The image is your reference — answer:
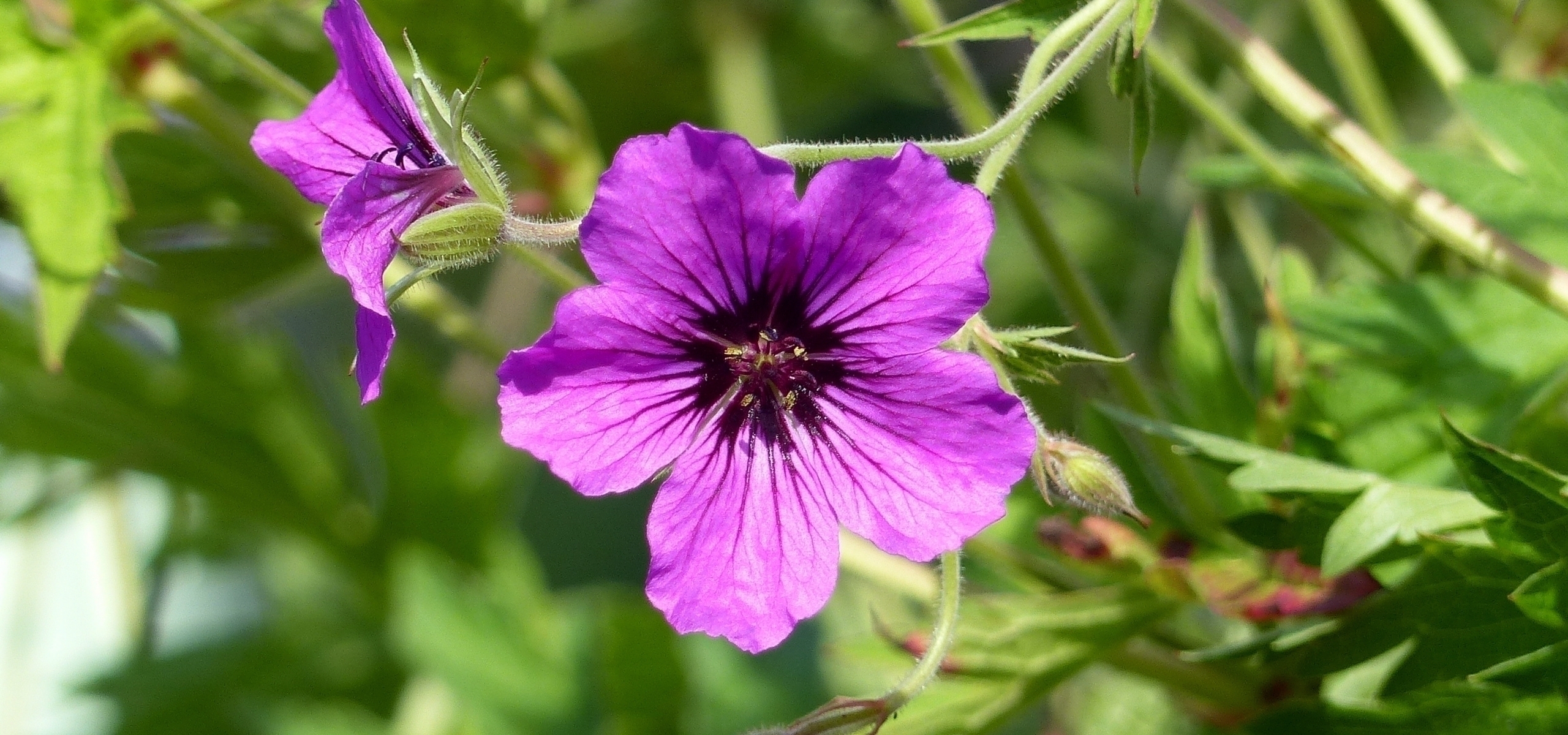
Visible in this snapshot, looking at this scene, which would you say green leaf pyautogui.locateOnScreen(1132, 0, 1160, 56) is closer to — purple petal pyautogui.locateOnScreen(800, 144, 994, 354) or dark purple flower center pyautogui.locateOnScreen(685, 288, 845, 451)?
purple petal pyautogui.locateOnScreen(800, 144, 994, 354)

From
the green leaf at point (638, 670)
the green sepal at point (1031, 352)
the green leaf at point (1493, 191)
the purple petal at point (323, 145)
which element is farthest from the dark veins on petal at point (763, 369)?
the green leaf at point (638, 670)

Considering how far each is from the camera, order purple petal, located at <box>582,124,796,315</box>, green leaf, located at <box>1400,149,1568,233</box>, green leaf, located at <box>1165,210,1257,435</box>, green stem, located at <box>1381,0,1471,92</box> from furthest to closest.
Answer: green stem, located at <box>1381,0,1471,92</box> < green leaf, located at <box>1165,210,1257,435</box> < green leaf, located at <box>1400,149,1568,233</box> < purple petal, located at <box>582,124,796,315</box>

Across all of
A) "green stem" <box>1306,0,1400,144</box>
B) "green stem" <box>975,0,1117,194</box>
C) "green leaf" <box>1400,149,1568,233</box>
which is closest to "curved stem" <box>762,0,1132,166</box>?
"green stem" <box>975,0,1117,194</box>

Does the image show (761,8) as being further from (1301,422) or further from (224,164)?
(1301,422)

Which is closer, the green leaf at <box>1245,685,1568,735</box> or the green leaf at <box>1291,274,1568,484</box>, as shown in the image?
the green leaf at <box>1245,685,1568,735</box>

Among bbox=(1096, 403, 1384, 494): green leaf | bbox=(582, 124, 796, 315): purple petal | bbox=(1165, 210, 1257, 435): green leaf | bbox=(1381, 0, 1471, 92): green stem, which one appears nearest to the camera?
bbox=(582, 124, 796, 315): purple petal

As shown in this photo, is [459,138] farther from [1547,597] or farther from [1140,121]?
[1547,597]
